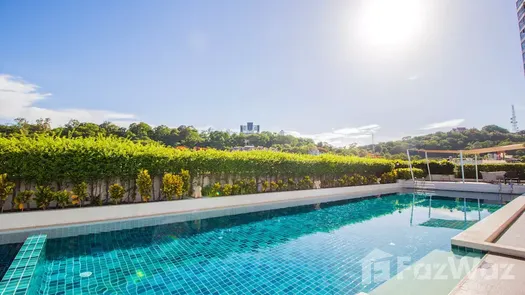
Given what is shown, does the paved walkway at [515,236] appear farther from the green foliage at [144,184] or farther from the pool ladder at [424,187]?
the pool ladder at [424,187]

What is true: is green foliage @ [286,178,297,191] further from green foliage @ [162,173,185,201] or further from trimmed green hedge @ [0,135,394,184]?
green foliage @ [162,173,185,201]

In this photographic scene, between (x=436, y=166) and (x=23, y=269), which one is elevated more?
(x=436, y=166)

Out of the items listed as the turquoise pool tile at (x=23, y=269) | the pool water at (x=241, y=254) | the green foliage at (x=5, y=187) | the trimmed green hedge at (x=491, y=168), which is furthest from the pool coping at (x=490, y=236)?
the trimmed green hedge at (x=491, y=168)

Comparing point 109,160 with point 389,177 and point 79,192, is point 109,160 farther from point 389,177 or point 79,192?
point 389,177

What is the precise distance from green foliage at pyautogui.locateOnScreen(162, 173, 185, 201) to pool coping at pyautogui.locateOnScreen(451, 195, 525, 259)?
868 centimetres

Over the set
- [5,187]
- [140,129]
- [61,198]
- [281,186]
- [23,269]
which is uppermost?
[140,129]

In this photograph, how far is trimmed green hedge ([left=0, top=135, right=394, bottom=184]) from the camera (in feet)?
24.5

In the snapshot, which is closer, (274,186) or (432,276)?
(432,276)

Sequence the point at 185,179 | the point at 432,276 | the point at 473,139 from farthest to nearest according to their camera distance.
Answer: the point at 473,139 < the point at 185,179 < the point at 432,276

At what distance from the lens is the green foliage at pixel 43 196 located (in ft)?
24.4

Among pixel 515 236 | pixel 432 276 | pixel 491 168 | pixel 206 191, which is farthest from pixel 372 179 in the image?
pixel 432 276

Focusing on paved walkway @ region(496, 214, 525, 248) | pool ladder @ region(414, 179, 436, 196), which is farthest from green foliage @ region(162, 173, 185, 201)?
pool ladder @ region(414, 179, 436, 196)

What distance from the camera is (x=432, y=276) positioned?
381cm

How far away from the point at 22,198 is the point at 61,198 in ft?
2.94
